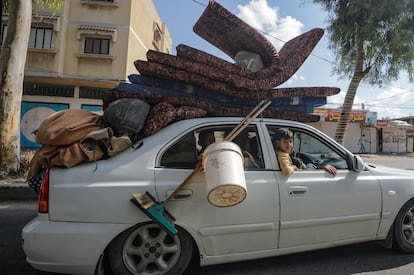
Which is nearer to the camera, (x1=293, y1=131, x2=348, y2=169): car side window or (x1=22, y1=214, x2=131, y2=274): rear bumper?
(x1=22, y1=214, x2=131, y2=274): rear bumper

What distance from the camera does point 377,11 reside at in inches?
328

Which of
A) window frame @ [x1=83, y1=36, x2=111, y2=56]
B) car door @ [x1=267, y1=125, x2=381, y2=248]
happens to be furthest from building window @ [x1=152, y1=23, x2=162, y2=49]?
car door @ [x1=267, y1=125, x2=381, y2=248]

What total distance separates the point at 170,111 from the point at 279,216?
1.42 meters

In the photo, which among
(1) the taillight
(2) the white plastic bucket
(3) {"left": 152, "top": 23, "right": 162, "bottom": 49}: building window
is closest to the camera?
(2) the white plastic bucket

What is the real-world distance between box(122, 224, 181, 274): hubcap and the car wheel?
251 cm

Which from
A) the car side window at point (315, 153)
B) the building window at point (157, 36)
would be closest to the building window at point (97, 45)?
the building window at point (157, 36)

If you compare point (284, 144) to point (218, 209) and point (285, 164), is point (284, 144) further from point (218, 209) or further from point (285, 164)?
point (218, 209)

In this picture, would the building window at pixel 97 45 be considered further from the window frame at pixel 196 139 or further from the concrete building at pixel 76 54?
the window frame at pixel 196 139

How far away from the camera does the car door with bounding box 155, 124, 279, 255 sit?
2455 mm

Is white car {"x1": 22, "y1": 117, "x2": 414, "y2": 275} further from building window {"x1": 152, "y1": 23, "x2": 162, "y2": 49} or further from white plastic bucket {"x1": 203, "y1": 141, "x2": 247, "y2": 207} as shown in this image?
building window {"x1": 152, "y1": 23, "x2": 162, "y2": 49}

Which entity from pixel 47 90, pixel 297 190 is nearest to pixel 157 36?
pixel 47 90

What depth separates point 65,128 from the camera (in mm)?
2482

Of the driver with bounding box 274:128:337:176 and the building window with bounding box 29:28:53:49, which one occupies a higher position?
the building window with bounding box 29:28:53:49

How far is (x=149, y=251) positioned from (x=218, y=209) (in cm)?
68
